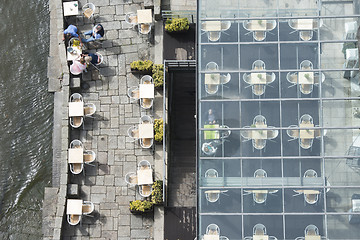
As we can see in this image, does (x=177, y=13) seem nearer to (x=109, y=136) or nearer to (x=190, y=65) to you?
(x=190, y=65)

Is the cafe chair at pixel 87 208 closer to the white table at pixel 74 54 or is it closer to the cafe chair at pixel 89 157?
the cafe chair at pixel 89 157

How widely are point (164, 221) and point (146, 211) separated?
996 millimetres

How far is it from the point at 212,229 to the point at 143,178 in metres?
5.28

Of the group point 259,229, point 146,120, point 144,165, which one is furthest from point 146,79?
point 259,229

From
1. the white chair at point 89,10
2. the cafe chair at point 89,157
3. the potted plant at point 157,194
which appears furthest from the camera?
the white chair at point 89,10

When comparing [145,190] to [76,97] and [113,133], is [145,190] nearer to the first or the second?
[113,133]

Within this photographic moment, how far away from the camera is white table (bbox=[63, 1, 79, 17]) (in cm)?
2802

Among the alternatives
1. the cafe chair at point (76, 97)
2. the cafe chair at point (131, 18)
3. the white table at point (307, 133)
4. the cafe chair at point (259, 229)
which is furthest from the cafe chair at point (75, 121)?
the white table at point (307, 133)

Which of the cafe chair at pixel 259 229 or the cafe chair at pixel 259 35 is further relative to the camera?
the cafe chair at pixel 259 35

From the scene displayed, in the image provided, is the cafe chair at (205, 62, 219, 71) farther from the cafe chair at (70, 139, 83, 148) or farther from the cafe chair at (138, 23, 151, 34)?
the cafe chair at (70, 139, 83, 148)

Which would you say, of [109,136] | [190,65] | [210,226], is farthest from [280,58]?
[109,136]

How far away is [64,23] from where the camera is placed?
92.9 ft

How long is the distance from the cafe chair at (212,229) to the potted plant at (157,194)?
4.31m

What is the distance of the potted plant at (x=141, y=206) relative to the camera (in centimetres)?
2592
